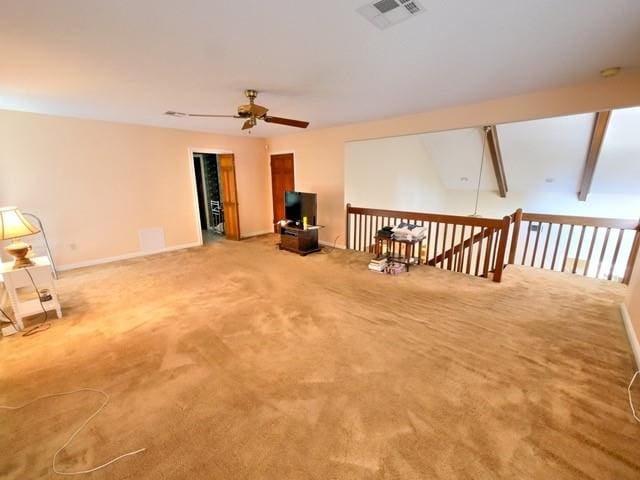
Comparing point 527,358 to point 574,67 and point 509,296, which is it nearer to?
point 509,296

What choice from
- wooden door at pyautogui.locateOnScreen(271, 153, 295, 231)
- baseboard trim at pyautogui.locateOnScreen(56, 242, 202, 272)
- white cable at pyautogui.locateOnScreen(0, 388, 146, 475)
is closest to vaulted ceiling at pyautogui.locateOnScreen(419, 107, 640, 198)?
wooden door at pyautogui.locateOnScreen(271, 153, 295, 231)

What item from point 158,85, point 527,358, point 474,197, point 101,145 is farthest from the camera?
point 474,197

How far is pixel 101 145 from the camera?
4434mm

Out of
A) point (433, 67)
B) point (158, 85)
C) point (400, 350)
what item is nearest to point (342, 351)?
point (400, 350)

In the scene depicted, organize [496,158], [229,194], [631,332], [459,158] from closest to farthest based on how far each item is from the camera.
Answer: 1. [631,332]
2. [496,158]
3. [229,194]
4. [459,158]

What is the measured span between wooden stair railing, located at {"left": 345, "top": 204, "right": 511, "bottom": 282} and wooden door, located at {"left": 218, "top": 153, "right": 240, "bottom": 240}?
2735mm

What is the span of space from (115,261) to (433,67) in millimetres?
5671

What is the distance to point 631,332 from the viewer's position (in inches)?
95.0

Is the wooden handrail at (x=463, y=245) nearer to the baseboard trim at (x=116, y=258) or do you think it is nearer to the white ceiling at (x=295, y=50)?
the white ceiling at (x=295, y=50)

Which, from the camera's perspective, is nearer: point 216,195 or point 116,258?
point 116,258

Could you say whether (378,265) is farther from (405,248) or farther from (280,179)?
(280,179)

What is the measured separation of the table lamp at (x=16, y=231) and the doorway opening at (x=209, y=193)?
413 centimetres

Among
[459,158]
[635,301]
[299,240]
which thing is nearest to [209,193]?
[299,240]

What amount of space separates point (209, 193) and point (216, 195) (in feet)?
0.72
